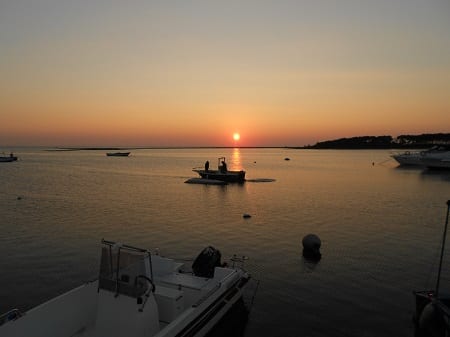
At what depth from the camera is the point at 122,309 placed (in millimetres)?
9188

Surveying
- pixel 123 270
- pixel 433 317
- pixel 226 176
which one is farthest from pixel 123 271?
pixel 226 176

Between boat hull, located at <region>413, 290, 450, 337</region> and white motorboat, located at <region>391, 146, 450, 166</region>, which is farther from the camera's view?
white motorboat, located at <region>391, 146, 450, 166</region>

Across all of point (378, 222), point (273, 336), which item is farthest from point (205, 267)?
point (378, 222)

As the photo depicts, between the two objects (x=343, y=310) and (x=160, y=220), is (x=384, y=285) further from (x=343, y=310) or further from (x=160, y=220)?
(x=160, y=220)

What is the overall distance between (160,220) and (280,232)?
10027 millimetres

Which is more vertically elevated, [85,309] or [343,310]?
[85,309]

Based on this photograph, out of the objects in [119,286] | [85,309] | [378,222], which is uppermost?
[119,286]

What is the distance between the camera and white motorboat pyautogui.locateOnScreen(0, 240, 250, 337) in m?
8.87

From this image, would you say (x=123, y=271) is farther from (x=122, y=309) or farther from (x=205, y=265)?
(x=205, y=265)

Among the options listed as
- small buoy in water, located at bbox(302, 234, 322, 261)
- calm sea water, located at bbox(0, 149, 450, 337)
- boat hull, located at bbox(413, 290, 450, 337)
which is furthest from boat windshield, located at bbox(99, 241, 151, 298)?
small buoy in water, located at bbox(302, 234, 322, 261)

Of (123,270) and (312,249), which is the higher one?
(123,270)

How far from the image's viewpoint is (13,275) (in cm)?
1609

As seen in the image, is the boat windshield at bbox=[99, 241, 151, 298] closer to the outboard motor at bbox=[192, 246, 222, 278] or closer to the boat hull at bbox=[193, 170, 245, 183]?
the outboard motor at bbox=[192, 246, 222, 278]

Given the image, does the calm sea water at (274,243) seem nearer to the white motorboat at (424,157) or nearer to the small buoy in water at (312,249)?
the small buoy in water at (312,249)
